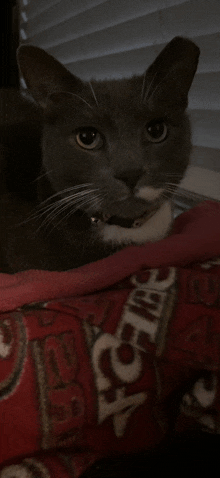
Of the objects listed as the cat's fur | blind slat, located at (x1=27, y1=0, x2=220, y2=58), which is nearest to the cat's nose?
the cat's fur

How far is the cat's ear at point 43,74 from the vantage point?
2.59 feet

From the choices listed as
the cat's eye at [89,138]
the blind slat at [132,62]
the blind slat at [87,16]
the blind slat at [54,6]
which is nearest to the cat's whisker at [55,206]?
the cat's eye at [89,138]

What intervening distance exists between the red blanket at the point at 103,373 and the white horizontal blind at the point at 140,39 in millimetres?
744

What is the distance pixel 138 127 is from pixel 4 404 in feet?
1.90

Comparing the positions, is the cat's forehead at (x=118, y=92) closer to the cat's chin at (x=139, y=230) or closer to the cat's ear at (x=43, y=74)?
the cat's ear at (x=43, y=74)

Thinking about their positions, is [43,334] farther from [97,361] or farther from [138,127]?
[138,127]

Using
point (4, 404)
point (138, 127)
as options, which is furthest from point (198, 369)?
point (138, 127)

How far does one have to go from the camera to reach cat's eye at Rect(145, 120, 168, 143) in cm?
82

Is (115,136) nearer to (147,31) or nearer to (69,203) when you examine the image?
(69,203)

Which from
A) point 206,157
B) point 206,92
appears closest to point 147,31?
point 206,92

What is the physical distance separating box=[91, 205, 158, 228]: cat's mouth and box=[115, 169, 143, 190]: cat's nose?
122 mm

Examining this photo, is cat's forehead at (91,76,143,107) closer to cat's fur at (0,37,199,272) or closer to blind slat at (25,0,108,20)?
cat's fur at (0,37,199,272)

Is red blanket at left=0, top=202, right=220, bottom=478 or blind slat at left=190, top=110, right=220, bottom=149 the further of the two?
blind slat at left=190, top=110, right=220, bottom=149

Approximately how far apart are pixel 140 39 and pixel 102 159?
87 centimetres
